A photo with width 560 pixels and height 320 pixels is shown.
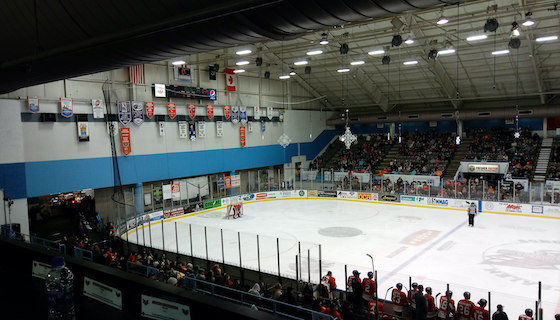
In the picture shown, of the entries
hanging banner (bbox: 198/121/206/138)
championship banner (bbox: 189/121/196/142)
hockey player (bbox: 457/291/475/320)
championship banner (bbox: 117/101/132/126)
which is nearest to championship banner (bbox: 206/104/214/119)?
hanging banner (bbox: 198/121/206/138)

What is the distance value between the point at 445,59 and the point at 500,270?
18.2m

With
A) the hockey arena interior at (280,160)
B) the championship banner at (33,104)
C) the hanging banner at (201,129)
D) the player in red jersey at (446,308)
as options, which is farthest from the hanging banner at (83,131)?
the player in red jersey at (446,308)

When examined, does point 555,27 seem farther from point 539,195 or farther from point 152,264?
point 152,264

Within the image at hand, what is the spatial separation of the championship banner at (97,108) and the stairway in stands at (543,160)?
29524 millimetres

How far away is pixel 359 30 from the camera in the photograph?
25.5 meters

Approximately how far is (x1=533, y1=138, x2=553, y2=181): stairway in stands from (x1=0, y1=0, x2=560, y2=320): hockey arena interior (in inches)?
5.7

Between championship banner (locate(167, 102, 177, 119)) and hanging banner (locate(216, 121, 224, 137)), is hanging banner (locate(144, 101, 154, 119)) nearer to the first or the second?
championship banner (locate(167, 102, 177, 119))

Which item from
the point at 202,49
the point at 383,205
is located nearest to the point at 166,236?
the point at 202,49

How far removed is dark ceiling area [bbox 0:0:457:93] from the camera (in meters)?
4.02

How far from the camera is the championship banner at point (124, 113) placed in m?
24.6

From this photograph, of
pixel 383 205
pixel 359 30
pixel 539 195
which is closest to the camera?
pixel 539 195

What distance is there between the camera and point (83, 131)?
76.5ft

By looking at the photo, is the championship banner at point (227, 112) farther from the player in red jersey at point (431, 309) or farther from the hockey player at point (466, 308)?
the hockey player at point (466, 308)

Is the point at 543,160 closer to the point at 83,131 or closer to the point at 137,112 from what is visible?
the point at 137,112
